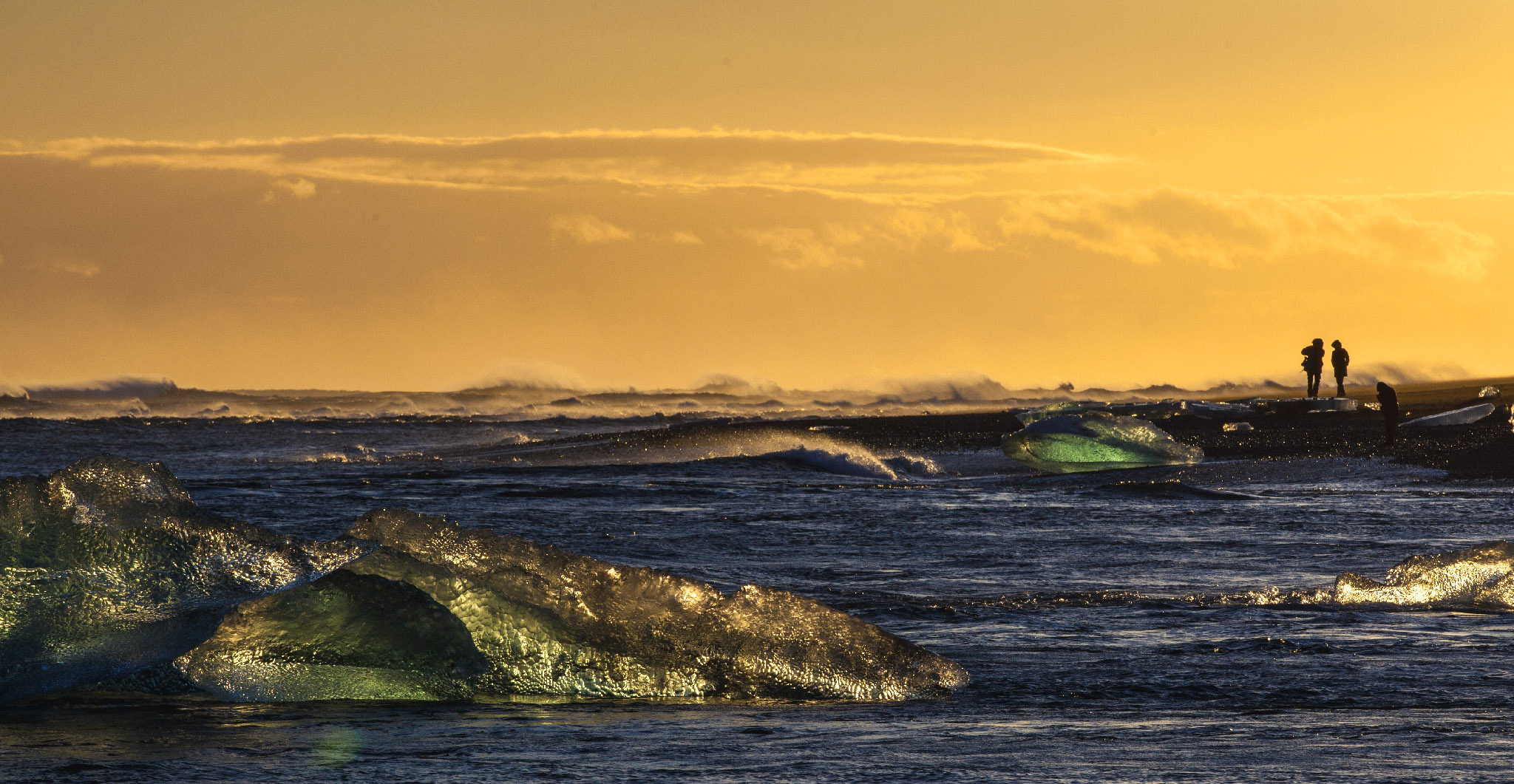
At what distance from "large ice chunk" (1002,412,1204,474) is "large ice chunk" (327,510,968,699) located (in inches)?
508

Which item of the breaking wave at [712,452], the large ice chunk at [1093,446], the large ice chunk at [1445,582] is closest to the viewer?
the large ice chunk at [1445,582]

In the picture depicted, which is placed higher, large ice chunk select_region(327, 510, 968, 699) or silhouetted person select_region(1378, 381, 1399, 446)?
silhouetted person select_region(1378, 381, 1399, 446)

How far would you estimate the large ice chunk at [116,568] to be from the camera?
5352mm

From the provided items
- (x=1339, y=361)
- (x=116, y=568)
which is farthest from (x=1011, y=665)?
(x=1339, y=361)

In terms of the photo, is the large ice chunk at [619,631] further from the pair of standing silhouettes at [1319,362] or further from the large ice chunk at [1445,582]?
the pair of standing silhouettes at [1319,362]

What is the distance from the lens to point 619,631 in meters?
5.65

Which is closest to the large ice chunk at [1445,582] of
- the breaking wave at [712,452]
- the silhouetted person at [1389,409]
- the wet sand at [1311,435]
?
the wet sand at [1311,435]

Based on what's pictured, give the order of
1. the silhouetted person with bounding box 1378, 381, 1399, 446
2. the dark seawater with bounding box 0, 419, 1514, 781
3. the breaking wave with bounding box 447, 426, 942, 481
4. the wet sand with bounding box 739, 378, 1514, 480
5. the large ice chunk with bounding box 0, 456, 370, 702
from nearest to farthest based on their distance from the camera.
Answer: the dark seawater with bounding box 0, 419, 1514, 781 < the large ice chunk with bounding box 0, 456, 370, 702 < the wet sand with bounding box 739, 378, 1514, 480 < the breaking wave with bounding box 447, 426, 942, 481 < the silhouetted person with bounding box 1378, 381, 1399, 446

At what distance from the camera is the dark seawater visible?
429 cm

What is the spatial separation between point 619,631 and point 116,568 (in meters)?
2.00

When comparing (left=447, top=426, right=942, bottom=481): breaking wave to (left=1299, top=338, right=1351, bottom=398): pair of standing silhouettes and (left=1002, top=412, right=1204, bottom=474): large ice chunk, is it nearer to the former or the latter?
(left=1002, top=412, right=1204, bottom=474): large ice chunk

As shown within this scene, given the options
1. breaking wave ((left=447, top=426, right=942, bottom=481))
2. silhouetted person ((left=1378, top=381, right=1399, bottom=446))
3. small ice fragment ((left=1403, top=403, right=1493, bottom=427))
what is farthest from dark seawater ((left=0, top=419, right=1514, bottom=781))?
small ice fragment ((left=1403, top=403, right=1493, bottom=427))

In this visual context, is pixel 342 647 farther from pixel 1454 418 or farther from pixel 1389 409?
pixel 1454 418

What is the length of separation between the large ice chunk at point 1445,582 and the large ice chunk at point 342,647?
4710 mm
